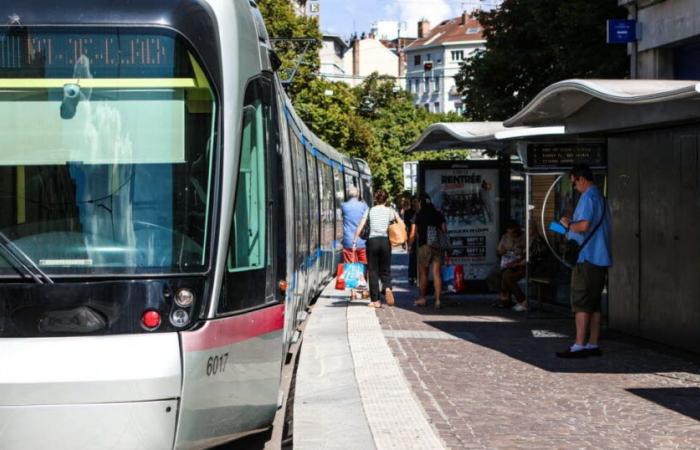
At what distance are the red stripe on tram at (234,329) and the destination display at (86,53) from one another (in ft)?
4.84

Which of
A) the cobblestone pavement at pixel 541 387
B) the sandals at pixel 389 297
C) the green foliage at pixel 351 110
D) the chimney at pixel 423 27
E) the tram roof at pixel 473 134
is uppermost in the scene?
the chimney at pixel 423 27

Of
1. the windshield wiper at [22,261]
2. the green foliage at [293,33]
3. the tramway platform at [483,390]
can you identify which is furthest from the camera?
the green foliage at [293,33]

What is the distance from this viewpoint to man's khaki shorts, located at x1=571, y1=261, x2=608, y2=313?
469 inches

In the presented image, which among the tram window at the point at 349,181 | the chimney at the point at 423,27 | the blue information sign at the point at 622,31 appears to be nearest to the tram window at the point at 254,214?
the blue information sign at the point at 622,31

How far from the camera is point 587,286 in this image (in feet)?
39.2

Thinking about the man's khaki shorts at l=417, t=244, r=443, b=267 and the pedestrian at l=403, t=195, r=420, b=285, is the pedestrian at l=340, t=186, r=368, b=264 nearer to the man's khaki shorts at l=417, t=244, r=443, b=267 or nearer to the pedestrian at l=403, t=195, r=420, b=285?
the man's khaki shorts at l=417, t=244, r=443, b=267

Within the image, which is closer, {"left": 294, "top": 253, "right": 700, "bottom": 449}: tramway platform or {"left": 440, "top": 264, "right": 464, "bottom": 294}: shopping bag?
{"left": 294, "top": 253, "right": 700, "bottom": 449}: tramway platform

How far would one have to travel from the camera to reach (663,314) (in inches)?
513

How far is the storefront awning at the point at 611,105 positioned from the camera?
10041 millimetres

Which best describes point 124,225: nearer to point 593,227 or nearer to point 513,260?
point 593,227

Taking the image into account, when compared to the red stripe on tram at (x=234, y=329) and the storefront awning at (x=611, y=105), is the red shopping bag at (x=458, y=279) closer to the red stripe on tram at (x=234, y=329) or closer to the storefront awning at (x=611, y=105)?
the storefront awning at (x=611, y=105)

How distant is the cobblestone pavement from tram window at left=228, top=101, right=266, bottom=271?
171 centimetres

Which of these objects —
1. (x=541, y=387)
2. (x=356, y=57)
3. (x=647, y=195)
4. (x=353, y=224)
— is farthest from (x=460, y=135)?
(x=356, y=57)

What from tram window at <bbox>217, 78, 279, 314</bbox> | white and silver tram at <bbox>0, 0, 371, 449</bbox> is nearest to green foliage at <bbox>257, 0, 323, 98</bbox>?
tram window at <bbox>217, 78, 279, 314</bbox>
